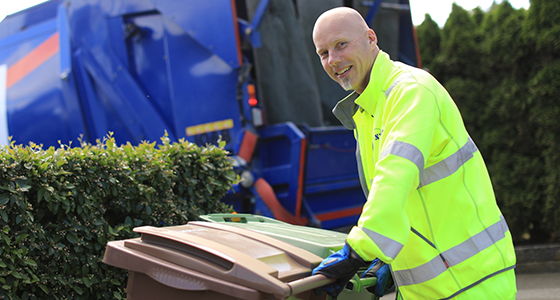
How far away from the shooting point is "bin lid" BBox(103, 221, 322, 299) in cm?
134

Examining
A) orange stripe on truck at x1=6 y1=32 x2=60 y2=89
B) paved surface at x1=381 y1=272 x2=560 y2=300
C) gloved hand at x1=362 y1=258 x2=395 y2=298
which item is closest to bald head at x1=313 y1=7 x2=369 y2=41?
gloved hand at x1=362 y1=258 x2=395 y2=298

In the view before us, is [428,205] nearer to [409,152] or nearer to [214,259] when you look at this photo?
[409,152]

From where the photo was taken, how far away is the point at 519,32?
15.9 ft

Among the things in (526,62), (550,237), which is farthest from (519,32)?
(550,237)

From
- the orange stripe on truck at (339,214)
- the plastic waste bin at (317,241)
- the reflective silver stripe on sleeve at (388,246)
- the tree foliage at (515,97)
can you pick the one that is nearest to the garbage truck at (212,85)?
the orange stripe on truck at (339,214)

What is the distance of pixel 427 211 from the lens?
1.32m

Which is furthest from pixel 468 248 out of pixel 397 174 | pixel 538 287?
pixel 538 287

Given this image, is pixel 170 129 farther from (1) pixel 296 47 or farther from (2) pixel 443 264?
(2) pixel 443 264

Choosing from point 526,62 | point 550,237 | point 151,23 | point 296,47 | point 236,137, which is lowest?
point 550,237

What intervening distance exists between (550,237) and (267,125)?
2886 millimetres

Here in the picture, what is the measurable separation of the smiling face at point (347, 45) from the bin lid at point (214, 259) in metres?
0.56

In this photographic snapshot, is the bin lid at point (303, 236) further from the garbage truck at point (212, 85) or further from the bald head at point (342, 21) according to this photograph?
the garbage truck at point (212, 85)

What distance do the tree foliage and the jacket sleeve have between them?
149 inches

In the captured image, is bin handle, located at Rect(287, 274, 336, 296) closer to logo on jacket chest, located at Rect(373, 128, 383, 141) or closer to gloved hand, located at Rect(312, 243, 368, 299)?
gloved hand, located at Rect(312, 243, 368, 299)
